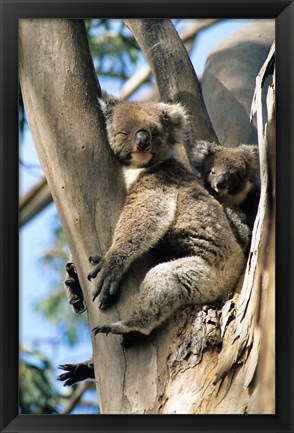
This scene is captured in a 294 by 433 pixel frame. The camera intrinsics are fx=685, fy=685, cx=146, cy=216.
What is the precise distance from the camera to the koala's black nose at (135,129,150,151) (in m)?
4.32

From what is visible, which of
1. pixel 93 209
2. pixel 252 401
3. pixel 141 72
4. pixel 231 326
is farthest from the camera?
pixel 141 72

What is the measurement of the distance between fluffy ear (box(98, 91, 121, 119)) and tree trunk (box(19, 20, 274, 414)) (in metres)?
0.14

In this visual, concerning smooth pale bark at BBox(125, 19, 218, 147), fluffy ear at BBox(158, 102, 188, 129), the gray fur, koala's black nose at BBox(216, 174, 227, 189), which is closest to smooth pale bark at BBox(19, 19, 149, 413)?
the gray fur

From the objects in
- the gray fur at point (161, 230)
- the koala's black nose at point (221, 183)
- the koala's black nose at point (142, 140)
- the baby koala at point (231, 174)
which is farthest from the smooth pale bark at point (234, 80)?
the koala's black nose at point (142, 140)

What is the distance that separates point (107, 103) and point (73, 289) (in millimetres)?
1193

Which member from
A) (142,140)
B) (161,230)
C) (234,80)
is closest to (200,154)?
(142,140)

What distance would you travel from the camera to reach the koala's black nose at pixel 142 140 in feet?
14.2

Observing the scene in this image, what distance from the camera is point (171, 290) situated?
372 centimetres

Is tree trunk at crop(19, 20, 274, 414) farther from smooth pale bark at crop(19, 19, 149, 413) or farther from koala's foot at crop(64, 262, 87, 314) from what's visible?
koala's foot at crop(64, 262, 87, 314)

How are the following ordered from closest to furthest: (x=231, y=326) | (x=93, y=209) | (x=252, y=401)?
1. (x=252, y=401)
2. (x=231, y=326)
3. (x=93, y=209)

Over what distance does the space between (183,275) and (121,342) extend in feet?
1.74

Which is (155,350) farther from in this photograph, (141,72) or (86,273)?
(141,72)
